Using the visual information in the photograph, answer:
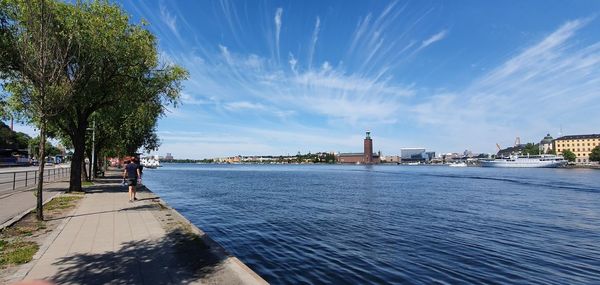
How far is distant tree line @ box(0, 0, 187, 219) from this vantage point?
Result: 1278cm

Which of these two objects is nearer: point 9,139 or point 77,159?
point 77,159

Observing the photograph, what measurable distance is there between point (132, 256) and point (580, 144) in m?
227

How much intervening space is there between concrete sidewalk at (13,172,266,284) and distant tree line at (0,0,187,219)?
3.57m

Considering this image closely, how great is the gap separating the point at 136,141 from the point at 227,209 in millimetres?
27933

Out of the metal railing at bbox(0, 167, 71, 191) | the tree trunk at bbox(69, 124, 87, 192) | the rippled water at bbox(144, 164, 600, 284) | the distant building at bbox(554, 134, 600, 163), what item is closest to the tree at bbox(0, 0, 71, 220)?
the rippled water at bbox(144, 164, 600, 284)

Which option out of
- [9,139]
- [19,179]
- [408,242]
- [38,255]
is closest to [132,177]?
[38,255]

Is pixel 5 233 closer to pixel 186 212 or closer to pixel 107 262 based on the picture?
pixel 107 262

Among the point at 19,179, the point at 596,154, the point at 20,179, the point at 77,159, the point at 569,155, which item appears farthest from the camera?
the point at 569,155

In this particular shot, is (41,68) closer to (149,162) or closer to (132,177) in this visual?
(132,177)

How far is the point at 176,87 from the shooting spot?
83.2ft

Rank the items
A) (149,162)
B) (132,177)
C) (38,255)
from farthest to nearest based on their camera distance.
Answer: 1. (149,162)
2. (132,177)
3. (38,255)

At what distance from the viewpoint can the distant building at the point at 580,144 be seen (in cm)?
18409

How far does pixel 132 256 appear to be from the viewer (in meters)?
8.56

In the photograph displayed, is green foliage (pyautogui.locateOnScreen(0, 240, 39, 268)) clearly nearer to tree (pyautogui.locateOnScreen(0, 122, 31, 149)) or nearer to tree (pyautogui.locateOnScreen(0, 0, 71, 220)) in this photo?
tree (pyautogui.locateOnScreen(0, 0, 71, 220))
